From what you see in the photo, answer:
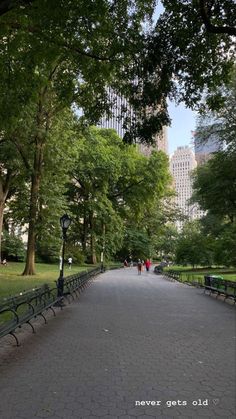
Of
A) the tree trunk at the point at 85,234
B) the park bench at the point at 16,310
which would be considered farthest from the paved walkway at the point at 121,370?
the tree trunk at the point at 85,234

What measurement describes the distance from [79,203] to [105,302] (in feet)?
131

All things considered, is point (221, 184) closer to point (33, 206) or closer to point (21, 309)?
point (33, 206)

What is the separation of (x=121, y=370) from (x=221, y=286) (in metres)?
15.6

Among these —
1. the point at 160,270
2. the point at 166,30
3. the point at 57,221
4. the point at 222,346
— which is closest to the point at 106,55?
the point at 166,30

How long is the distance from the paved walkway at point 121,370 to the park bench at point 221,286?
20.6ft

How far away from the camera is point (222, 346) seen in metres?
9.23

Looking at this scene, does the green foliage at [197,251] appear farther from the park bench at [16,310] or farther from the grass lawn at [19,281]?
the park bench at [16,310]

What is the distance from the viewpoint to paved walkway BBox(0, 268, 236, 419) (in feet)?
17.4

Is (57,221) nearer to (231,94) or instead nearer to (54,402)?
(231,94)

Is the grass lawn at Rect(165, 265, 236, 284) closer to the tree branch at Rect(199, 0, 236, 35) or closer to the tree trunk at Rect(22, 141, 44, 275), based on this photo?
the tree trunk at Rect(22, 141, 44, 275)

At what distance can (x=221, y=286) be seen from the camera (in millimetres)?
21734

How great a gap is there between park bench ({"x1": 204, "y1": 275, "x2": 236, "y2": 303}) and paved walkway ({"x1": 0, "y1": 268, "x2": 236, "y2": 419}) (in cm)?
627

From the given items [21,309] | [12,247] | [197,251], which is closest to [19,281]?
[21,309]

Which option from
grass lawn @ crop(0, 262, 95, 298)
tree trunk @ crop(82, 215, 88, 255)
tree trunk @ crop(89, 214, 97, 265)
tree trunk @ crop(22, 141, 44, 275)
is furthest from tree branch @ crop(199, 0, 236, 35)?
tree trunk @ crop(82, 215, 88, 255)
